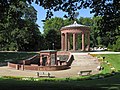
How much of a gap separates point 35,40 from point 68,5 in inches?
2636

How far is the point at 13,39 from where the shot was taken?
72.9 meters

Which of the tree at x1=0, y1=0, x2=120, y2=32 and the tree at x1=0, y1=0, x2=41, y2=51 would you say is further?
the tree at x1=0, y1=0, x2=41, y2=51

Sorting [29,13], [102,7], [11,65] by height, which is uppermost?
[29,13]

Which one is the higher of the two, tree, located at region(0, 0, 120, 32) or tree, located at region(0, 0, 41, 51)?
tree, located at region(0, 0, 41, 51)

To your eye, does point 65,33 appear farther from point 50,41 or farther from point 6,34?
point 50,41

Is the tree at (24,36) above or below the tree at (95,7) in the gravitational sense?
above

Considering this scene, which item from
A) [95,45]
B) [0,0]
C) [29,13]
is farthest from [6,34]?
[0,0]

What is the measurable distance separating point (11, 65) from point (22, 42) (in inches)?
1369

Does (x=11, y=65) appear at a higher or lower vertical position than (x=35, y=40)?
lower

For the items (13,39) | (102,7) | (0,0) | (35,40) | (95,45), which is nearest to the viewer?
(0,0)

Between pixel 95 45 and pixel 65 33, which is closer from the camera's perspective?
pixel 65 33

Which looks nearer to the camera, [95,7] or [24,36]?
[95,7]

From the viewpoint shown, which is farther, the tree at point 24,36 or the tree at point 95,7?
the tree at point 24,36

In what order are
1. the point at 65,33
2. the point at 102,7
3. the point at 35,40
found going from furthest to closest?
the point at 35,40 → the point at 65,33 → the point at 102,7
